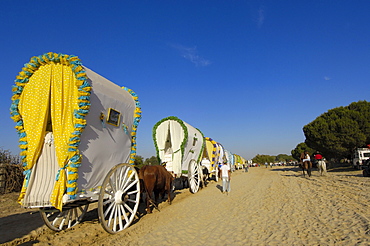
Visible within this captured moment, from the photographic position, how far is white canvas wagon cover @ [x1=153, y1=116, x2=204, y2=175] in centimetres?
1046

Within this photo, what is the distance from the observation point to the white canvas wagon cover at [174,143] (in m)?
10.5

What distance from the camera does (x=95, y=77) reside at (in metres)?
5.44

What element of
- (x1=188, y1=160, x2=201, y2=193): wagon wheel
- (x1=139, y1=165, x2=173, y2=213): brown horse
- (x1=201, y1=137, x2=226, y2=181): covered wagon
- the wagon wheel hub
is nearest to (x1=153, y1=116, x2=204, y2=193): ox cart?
(x1=188, y1=160, x2=201, y2=193): wagon wheel

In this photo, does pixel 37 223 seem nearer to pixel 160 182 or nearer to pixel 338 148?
pixel 160 182

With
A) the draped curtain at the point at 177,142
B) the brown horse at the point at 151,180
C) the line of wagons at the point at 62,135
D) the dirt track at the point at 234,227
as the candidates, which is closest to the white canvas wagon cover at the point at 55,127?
the line of wagons at the point at 62,135

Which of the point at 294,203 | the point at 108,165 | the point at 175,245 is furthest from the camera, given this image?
the point at 294,203

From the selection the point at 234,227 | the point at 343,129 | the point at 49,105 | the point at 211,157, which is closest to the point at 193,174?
the point at 211,157

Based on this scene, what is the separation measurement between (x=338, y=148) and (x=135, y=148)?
2579cm

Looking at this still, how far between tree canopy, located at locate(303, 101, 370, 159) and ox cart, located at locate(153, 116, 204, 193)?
20390 mm

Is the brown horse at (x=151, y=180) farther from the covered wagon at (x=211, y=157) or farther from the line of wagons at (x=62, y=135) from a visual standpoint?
the covered wagon at (x=211, y=157)

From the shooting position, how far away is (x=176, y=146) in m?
10.7

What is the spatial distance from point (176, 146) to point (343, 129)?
22039mm

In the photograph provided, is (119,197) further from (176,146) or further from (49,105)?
(176,146)

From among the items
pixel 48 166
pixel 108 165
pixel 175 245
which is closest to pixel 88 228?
pixel 108 165
